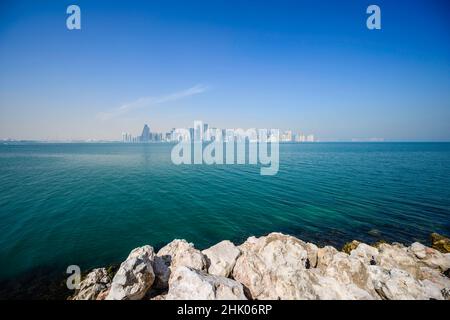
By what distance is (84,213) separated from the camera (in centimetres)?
2108

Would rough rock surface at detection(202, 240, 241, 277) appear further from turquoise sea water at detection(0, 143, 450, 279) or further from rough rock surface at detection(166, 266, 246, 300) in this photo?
turquoise sea water at detection(0, 143, 450, 279)

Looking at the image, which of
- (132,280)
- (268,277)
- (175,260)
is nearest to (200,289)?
(132,280)

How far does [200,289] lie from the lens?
6.93 metres

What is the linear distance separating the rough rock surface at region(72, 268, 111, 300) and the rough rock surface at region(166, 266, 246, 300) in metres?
4.34

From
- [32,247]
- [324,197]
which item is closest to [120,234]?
[32,247]

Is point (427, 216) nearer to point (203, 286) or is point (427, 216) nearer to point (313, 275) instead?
point (313, 275)

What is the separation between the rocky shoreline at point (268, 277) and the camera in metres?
7.14

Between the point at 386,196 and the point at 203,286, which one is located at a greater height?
the point at 203,286

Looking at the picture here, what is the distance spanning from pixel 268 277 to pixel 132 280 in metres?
5.81

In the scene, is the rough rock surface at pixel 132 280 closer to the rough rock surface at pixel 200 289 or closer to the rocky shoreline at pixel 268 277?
the rocky shoreline at pixel 268 277

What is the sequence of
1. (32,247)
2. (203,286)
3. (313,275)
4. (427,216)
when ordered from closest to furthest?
(203,286), (313,275), (32,247), (427,216)

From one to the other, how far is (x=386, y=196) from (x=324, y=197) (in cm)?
942

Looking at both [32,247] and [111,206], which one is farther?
[111,206]

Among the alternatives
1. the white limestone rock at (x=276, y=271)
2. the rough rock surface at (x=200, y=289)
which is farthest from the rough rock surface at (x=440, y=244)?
the rough rock surface at (x=200, y=289)
